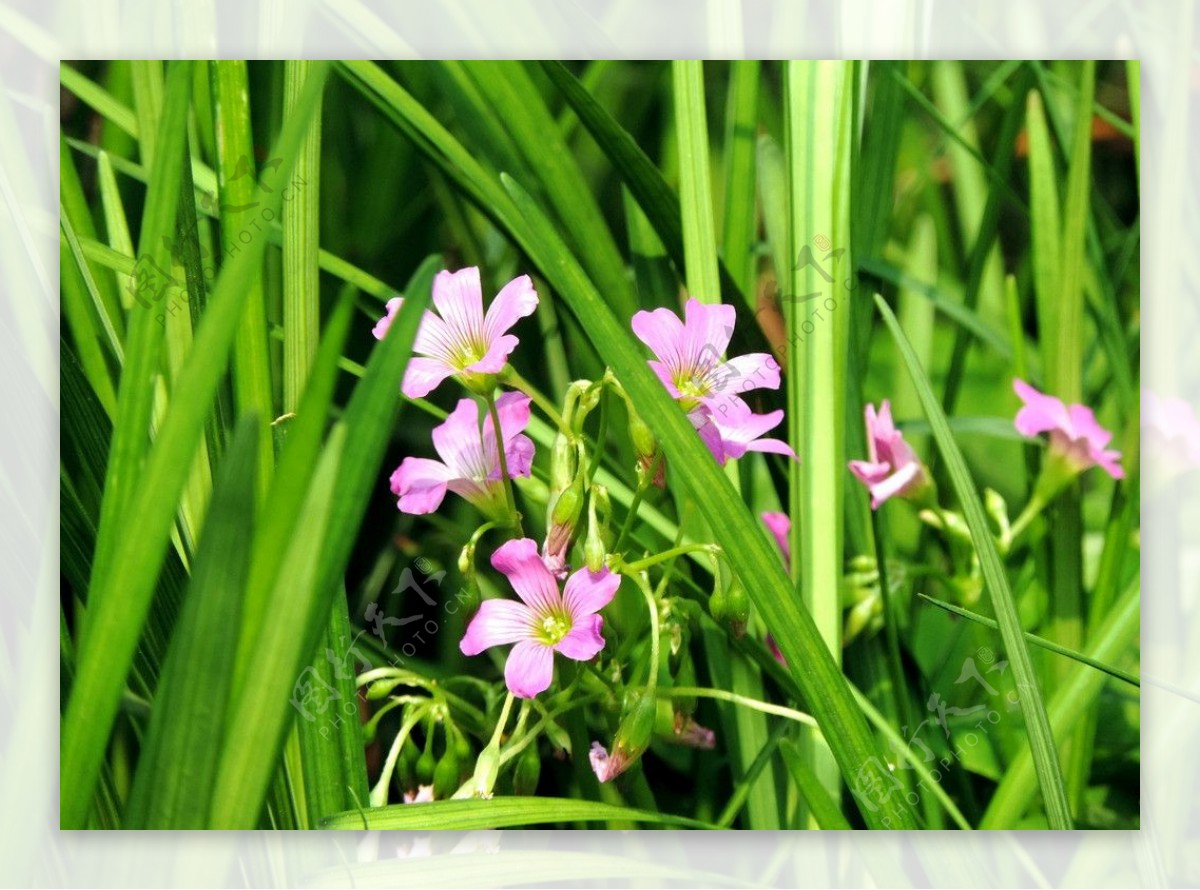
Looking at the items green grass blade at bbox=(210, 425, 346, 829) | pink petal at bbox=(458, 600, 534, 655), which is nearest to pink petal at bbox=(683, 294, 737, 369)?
pink petal at bbox=(458, 600, 534, 655)

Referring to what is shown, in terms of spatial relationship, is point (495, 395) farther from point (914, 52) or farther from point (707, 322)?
point (914, 52)

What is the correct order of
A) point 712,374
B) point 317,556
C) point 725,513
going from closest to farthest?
point 317,556, point 725,513, point 712,374

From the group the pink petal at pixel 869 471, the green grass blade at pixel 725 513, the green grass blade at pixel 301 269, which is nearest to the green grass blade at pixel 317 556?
the green grass blade at pixel 725 513

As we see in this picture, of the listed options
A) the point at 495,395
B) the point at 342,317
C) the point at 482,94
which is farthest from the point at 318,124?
the point at 342,317

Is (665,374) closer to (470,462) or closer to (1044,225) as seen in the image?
(470,462)

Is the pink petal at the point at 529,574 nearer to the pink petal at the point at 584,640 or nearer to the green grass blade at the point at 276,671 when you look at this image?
the pink petal at the point at 584,640

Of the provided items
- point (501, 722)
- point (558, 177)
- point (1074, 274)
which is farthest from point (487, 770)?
point (1074, 274)

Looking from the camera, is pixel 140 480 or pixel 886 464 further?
pixel 886 464
